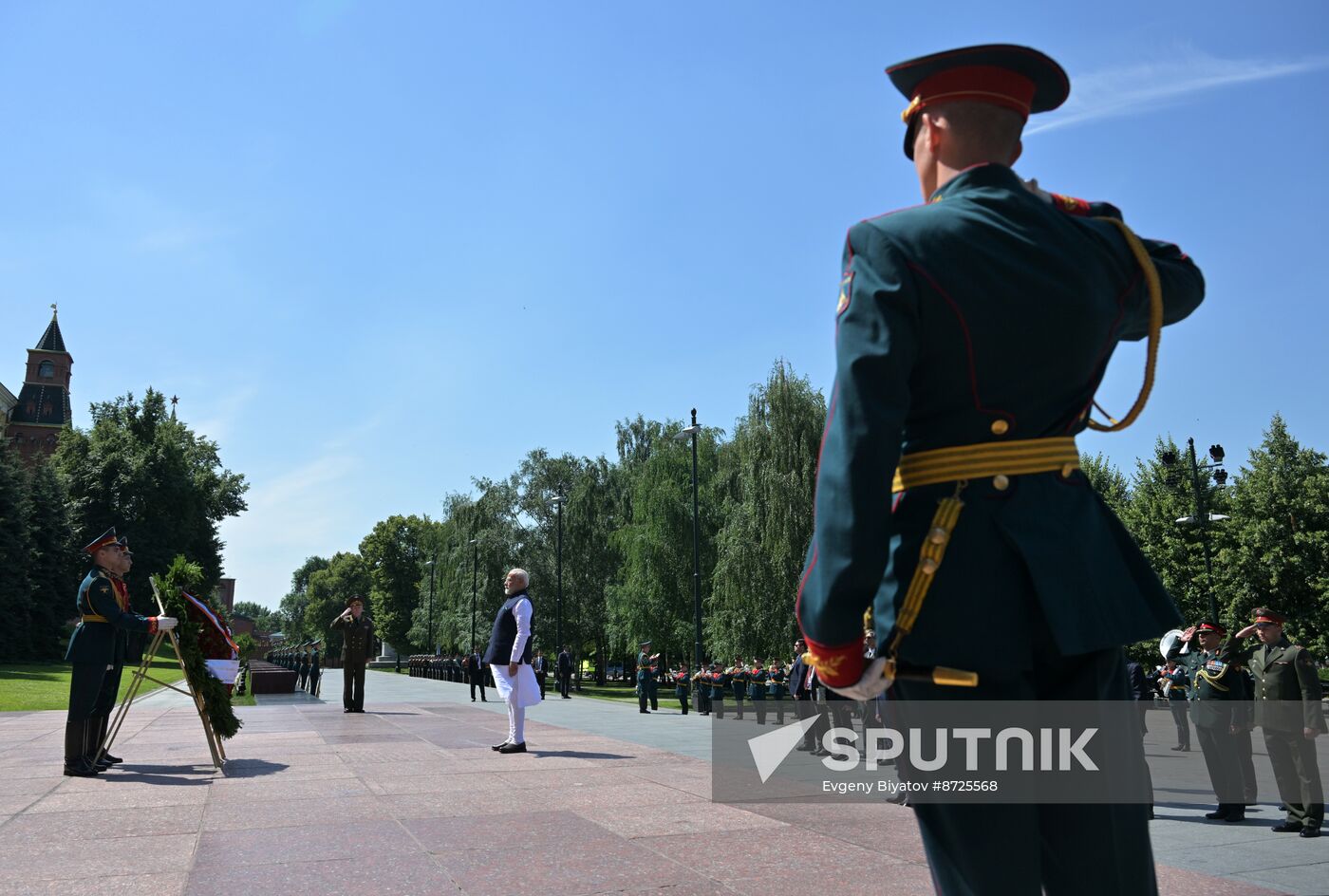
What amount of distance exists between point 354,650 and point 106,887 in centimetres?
1439

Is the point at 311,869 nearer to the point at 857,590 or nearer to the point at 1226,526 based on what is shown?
the point at 857,590

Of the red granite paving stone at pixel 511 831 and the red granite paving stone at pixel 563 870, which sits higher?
the red granite paving stone at pixel 563 870

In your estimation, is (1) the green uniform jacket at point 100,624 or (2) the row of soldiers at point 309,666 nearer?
(1) the green uniform jacket at point 100,624

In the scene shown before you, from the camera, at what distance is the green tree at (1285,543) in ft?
132

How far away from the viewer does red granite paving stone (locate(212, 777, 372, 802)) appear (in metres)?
7.25

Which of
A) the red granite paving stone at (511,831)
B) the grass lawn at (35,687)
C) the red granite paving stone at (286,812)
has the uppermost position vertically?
the red granite paving stone at (511,831)

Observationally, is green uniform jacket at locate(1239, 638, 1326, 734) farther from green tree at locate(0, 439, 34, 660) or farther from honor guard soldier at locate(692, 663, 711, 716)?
green tree at locate(0, 439, 34, 660)

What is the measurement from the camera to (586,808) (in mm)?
6707

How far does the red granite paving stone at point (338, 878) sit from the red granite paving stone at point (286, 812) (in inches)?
48.6

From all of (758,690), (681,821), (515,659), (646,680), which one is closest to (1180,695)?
(758,690)

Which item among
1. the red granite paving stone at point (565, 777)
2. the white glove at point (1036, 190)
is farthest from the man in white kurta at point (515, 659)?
the white glove at point (1036, 190)

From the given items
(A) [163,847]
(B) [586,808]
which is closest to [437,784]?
(B) [586,808]

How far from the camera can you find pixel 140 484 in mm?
53688

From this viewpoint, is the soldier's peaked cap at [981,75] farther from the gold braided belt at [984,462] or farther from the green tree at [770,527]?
the green tree at [770,527]
